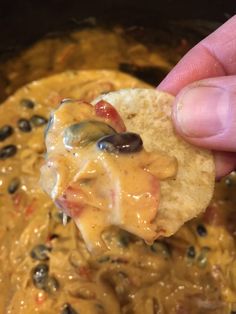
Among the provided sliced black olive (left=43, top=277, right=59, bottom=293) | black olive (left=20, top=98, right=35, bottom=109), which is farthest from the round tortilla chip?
black olive (left=20, top=98, right=35, bottom=109)

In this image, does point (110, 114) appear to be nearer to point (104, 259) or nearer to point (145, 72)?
point (104, 259)

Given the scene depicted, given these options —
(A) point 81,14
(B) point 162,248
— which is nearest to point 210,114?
(B) point 162,248

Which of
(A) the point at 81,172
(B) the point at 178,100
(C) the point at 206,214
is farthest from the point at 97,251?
(C) the point at 206,214

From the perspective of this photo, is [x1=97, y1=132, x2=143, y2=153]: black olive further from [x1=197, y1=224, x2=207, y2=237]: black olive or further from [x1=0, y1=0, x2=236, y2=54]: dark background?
[x1=0, y1=0, x2=236, y2=54]: dark background

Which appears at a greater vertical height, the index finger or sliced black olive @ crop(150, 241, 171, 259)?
the index finger

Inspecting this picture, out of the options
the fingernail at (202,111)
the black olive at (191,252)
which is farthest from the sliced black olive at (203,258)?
the fingernail at (202,111)

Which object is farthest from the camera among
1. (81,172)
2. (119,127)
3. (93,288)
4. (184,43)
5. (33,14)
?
(184,43)

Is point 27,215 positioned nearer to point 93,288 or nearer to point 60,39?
point 93,288
